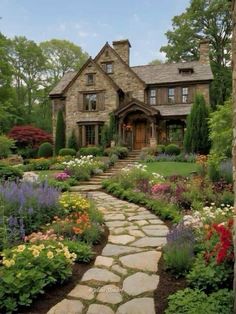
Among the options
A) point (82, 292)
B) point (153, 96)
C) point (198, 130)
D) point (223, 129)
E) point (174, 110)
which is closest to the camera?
point (82, 292)

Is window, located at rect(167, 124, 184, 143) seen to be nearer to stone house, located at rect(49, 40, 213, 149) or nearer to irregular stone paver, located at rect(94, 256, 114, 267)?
stone house, located at rect(49, 40, 213, 149)

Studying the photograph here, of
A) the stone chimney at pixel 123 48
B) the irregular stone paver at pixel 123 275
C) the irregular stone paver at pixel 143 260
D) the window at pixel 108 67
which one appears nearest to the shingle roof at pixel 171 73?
the stone chimney at pixel 123 48

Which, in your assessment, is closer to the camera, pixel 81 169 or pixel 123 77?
pixel 81 169

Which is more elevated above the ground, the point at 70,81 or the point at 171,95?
the point at 70,81

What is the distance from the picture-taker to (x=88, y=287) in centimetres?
374

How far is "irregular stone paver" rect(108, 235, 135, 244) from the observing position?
17.4 feet

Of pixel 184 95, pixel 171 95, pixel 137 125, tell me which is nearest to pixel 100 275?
pixel 137 125

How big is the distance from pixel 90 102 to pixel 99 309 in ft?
71.5

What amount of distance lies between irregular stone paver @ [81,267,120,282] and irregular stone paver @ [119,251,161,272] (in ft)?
1.10

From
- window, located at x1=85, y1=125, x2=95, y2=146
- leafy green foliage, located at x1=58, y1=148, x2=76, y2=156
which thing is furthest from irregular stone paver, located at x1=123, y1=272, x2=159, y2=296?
window, located at x1=85, y1=125, x2=95, y2=146

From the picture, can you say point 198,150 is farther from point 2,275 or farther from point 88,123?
point 2,275

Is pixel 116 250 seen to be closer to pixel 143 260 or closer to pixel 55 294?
pixel 143 260

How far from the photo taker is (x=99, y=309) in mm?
3271

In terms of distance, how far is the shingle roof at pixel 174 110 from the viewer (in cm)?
2199
